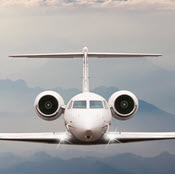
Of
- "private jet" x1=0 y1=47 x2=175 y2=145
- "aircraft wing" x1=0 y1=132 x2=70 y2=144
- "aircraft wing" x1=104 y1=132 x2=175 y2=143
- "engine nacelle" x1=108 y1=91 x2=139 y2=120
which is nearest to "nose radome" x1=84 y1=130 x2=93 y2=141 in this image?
"private jet" x1=0 y1=47 x2=175 y2=145

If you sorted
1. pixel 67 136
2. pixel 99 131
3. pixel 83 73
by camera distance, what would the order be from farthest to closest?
1. pixel 83 73
2. pixel 67 136
3. pixel 99 131

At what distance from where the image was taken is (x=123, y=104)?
90.0 ft

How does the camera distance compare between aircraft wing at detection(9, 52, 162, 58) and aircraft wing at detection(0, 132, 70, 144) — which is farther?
aircraft wing at detection(9, 52, 162, 58)

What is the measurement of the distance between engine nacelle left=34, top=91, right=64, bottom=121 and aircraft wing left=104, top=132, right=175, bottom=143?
10.7ft

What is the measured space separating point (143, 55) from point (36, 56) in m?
6.58

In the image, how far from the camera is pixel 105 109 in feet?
82.1

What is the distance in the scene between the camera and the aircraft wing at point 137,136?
2694 cm

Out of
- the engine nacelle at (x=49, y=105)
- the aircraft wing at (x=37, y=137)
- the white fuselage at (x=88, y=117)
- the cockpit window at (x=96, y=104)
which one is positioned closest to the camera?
the white fuselage at (x=88, y=117)

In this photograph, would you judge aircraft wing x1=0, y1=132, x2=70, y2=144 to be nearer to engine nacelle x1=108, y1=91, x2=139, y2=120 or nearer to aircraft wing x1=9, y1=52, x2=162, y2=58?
engine nacelle x1=108, y1=91, x2=139, y2=120

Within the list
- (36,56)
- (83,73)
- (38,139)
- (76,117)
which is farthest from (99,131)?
(36,56)

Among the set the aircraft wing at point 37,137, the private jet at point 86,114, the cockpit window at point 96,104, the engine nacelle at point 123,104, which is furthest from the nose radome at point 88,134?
the engine nacelle at point 123,104

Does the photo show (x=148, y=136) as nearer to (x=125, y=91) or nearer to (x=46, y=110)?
(x=125, y=91)

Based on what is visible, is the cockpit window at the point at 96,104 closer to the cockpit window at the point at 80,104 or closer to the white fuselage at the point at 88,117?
the white fuselage at the point at 88,117

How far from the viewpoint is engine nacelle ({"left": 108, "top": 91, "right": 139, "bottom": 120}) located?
2731 cm
